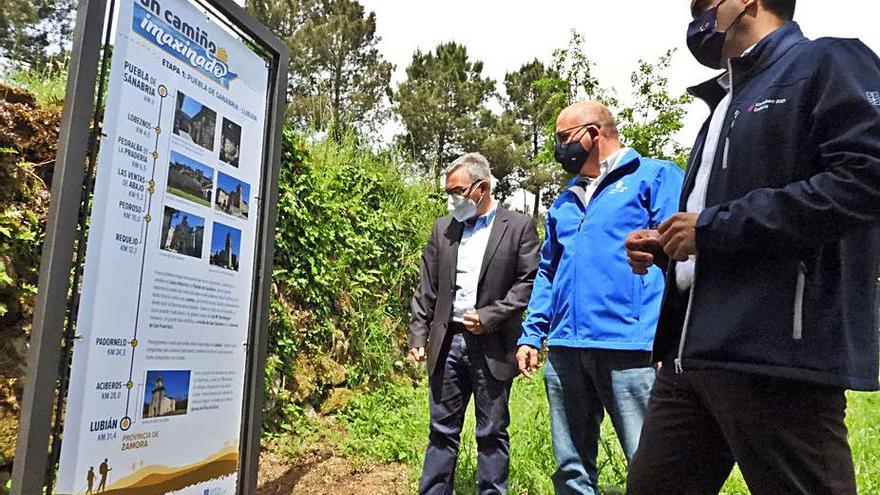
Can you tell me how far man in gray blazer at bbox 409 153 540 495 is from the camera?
10.8 ft

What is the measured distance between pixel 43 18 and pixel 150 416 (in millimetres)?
13353

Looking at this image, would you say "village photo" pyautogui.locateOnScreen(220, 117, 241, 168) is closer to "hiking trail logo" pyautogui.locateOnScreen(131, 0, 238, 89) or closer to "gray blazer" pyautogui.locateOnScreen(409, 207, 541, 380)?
"hiking trail logo" pyautogui.locateOnScreen(131, 0, 238, 89)

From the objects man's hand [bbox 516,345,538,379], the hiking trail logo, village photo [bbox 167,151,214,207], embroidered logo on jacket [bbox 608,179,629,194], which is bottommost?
man's hand [bbox 516,345,538,379]

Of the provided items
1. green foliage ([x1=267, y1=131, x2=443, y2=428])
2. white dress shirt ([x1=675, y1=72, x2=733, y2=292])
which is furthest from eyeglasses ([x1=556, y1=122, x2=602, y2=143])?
green foliage ([x1=267, y1=131, x2=443, y2=428])

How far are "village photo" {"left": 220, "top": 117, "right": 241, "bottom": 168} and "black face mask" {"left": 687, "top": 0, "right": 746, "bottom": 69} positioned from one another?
1721 mm

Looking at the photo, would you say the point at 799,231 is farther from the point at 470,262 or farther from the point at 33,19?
the point at 33,19

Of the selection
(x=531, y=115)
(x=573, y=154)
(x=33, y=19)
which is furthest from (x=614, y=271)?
(x=531, y=115)

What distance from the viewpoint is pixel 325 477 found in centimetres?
413

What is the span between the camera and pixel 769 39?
1559mm

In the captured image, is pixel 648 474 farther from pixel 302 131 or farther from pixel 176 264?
pixel 302 131

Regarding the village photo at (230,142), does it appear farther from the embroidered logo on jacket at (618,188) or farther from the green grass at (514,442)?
the green grass at (514,442)

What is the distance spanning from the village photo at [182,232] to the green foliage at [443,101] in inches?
746

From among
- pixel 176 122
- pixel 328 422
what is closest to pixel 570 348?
pixel 176 122

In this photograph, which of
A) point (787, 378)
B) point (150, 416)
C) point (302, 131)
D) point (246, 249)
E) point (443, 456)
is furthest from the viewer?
point (302, 131)
